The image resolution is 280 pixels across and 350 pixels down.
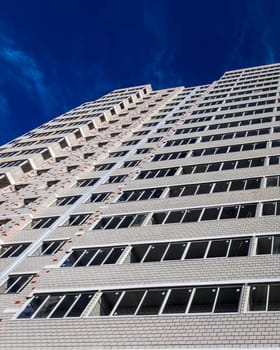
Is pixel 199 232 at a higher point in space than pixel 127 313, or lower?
higher

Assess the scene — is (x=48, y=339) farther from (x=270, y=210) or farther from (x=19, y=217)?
(x=19, y=217)

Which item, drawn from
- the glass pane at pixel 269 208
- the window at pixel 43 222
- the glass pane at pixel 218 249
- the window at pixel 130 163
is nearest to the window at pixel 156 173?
the window at pixel 130 163

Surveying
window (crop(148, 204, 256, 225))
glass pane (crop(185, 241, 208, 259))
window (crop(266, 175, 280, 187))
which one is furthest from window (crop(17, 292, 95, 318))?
window (crop(266, 175, 280, 187))

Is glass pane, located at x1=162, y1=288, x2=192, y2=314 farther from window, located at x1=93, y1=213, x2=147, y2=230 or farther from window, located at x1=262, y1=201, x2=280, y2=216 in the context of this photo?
window, located at x1=262, y1=201, x2=280, y2=216

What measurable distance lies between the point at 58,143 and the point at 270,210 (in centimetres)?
2665

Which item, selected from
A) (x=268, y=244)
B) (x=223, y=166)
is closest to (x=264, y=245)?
(x=268, y=244)

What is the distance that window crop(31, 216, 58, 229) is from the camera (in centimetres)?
2661

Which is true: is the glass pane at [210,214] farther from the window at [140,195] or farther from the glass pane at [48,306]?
the glass pane at [48,306]

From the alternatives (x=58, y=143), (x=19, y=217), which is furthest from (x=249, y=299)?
(x=58, y=143)

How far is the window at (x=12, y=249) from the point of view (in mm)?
24016

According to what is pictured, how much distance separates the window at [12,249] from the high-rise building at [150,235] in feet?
0.31

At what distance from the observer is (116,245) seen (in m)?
20.2

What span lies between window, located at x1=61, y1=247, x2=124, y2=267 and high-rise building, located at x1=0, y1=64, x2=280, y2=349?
0.19 feet

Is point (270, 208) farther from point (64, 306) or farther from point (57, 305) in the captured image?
point (57, 305)
